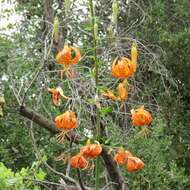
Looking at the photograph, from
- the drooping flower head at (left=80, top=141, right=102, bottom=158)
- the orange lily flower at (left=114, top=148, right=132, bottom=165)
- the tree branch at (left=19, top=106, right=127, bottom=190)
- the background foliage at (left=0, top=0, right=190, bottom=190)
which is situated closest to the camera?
the drooping flower head at (left=80, top=141, right=102, bottom=158)

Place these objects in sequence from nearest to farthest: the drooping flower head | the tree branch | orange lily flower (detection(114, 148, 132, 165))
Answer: the drooping flower head → orange lily flower (detection(114, 148, 132, 165)) → the tree branch

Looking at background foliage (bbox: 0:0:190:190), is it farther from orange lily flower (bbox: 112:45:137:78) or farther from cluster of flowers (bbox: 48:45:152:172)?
orange lily flower (bbox: 112:45:137:78)

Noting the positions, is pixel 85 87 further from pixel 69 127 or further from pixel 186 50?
pixel 186 50

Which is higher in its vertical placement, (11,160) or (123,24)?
(123,24)

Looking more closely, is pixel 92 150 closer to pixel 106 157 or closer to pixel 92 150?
pixel 92 150

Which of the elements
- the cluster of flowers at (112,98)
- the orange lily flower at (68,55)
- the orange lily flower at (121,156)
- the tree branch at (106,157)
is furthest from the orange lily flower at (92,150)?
the tree branch at (106,157)

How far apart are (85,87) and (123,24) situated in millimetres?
2707

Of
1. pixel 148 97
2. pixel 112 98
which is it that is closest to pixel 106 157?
pixel 148 97

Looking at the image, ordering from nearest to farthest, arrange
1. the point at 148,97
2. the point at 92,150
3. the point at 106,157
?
the point at 92,150 → the point at 106,157 → the point at 148,97

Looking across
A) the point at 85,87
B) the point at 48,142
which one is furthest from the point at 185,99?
the point at 85,87

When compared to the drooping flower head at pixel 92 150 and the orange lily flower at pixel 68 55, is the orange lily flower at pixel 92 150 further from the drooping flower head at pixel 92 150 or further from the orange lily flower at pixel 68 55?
the orange lily flower at pixel 68 55

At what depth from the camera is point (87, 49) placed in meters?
1.57

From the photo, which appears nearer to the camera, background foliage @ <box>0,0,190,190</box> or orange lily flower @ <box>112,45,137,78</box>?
orange lily flower @ <box>112,45,137,78</box>

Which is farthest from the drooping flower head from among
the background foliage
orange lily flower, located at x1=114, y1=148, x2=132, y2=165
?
the background foliage
